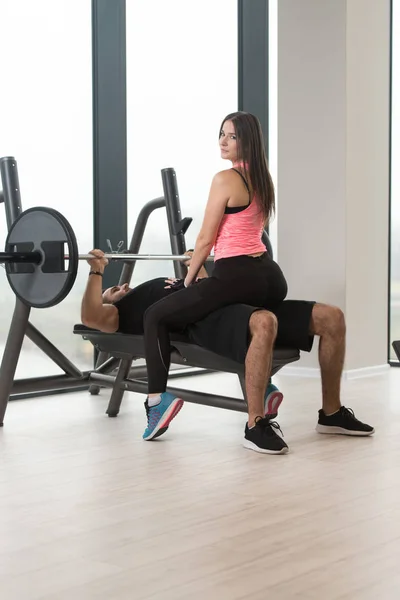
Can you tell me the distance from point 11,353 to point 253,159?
3.96 feet

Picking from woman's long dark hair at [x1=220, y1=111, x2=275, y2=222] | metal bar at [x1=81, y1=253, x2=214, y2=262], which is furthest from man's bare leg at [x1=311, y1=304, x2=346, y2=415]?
metal bar at [x1=81, y1=253, x2=214, y2=262]

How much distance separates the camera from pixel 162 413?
125 inches

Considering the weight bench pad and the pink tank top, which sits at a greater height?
the pink tank top

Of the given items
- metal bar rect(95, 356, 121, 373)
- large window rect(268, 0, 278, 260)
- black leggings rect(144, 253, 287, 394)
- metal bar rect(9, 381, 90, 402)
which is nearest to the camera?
black leggings rect(144, 253, 287, 394)

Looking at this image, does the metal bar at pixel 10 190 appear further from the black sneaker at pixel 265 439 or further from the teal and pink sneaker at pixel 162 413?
the black sneaker at pixel 265 439

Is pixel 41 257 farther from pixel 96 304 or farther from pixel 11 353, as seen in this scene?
pixel 11 353

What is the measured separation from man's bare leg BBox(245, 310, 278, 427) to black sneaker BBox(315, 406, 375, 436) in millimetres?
A: 387

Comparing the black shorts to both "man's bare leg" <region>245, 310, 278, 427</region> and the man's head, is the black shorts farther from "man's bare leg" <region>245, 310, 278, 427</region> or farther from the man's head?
the man's head

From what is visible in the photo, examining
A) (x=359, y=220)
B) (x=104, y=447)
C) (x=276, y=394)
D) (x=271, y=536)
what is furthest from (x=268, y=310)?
(x=359, y=220)

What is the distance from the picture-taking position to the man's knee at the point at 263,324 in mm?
2986

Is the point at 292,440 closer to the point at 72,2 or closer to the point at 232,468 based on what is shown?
the point at 232,468

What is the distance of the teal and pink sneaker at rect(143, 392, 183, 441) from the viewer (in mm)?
3174

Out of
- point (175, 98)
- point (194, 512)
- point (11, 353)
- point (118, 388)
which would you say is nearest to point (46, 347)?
point (11, 353)

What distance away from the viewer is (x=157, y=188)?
15.9 feet
